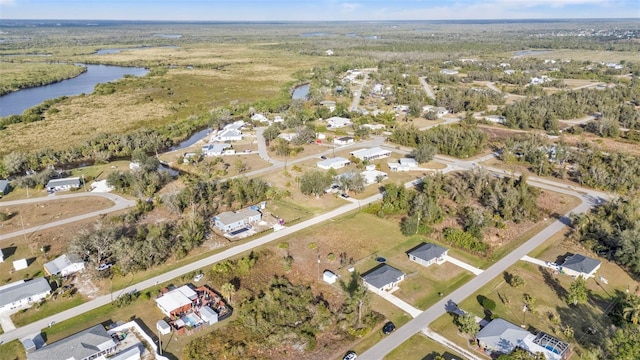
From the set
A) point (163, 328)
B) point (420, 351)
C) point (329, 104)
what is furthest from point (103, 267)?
point (329, 104)

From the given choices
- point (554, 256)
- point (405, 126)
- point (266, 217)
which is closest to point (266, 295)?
point (266, 217)

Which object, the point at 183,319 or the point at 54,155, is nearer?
the point at 183,319

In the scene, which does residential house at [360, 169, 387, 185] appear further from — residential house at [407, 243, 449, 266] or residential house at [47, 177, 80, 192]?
residential house at [47, 177, 80, 192]

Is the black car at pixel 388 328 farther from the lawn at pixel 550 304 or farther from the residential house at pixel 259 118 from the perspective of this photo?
the residential house at pixel 259 118

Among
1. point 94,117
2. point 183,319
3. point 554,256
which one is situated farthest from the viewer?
point 94,117

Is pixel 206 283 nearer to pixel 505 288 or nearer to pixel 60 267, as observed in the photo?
pixel 60 267

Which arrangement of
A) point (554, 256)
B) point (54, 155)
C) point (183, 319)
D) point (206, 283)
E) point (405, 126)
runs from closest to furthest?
point (183, 319)
point (206, 283)
point (554, 256)
point (54, 155)
point (405, 126)

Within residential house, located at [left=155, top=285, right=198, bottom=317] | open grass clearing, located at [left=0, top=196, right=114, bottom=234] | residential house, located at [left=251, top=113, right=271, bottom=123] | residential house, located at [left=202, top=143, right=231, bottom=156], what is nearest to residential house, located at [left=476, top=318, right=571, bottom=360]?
residential house, located at [left=155, top=285, right=198, bottom=317]

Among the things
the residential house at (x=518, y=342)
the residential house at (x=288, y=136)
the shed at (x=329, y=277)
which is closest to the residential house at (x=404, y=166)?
the residential house at (x=288, y=136)
